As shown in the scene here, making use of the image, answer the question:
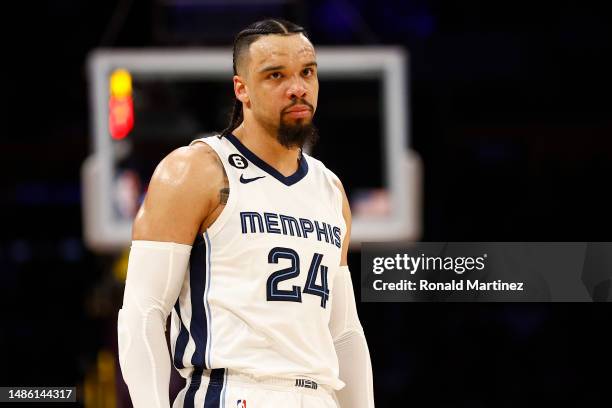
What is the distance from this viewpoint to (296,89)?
2711 mm

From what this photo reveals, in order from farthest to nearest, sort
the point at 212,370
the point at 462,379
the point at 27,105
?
the point at 27,105
the point at 462,379
the point at 212,370

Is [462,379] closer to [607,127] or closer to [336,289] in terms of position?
[607,127]

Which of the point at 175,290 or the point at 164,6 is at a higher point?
the point at 164,6

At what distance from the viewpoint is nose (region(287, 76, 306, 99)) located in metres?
2.71

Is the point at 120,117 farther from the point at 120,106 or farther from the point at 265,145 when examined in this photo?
the point at 265,145

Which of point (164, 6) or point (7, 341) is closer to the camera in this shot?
point (164, 6)

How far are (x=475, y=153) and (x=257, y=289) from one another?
7.54 meters

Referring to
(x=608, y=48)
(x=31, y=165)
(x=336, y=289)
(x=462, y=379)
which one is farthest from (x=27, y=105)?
(x=336, y=289)

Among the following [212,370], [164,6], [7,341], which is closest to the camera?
[212,370]

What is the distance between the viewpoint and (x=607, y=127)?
9602 millimetres

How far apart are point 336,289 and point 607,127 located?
23.5ft

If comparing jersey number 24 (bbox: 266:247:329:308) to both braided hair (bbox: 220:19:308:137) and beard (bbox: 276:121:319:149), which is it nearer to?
beard (bbox: 276:121:319:149)

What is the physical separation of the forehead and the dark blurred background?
6.04 meters

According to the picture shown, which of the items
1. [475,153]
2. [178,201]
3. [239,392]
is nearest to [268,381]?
[239,392]
